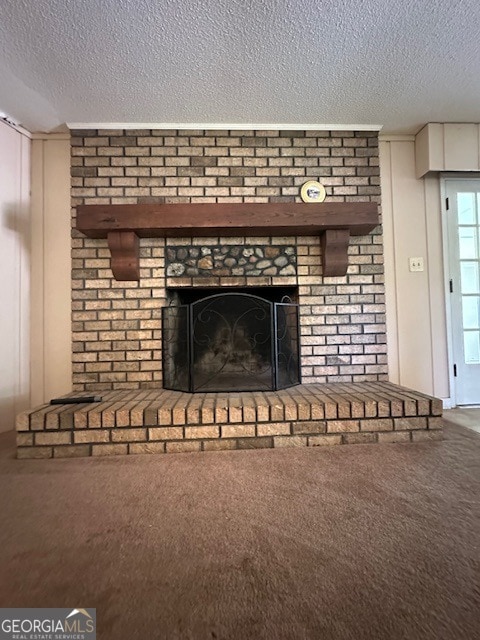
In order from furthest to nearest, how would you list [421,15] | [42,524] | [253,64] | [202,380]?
[202,380] → [253,64] → [421,15] → [42,524]

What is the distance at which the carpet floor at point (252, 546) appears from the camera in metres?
0.67

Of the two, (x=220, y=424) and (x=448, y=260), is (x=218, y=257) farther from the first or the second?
(x=448, y=260)

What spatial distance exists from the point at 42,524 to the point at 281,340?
153 cm

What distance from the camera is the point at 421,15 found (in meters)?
1.37

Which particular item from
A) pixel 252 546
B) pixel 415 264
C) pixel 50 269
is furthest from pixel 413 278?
pixel 50 269

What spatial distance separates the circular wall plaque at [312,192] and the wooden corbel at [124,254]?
1277mm

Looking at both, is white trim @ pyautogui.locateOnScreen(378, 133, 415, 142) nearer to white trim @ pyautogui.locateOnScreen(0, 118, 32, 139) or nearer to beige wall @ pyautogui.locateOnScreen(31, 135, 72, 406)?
beige wall @ pyautogui.locateOnScreen(31, 135, 72, 406)

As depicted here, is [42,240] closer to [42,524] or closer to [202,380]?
[202,380]

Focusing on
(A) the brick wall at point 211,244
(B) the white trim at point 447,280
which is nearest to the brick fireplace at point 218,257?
(A) the brick wall at point 211,244

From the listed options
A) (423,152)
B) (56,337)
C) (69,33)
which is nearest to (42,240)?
(56,337)

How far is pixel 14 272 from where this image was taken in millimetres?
2059

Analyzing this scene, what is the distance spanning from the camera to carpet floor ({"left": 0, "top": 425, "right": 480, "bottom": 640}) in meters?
0.67

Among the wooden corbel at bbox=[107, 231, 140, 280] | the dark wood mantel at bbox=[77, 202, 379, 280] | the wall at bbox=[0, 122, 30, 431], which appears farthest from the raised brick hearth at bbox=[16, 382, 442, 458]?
the dark wood mantel at bbox=[77, 202, 379, 280]

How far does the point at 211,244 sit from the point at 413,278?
1597 millimetres
